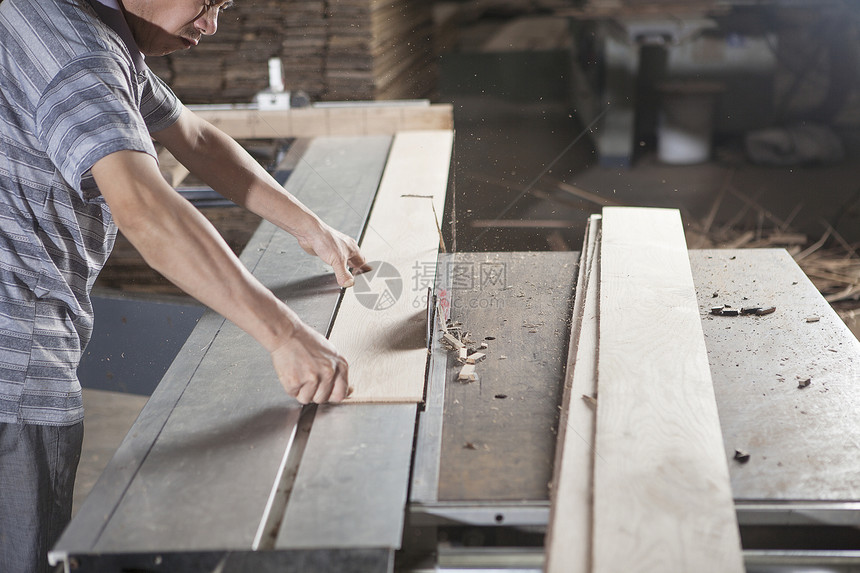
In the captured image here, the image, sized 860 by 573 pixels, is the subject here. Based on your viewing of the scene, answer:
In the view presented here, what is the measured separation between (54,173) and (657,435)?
1.18 meters

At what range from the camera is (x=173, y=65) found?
4.09 metres

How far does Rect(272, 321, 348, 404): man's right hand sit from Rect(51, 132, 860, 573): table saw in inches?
2.2

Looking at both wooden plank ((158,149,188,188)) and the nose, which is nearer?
the nose

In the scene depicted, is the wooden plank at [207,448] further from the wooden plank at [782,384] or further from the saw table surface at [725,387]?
the wooden plank at [782,384]

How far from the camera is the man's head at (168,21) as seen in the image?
1.43m

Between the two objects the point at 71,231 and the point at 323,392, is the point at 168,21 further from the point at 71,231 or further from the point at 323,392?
the point at 323,392

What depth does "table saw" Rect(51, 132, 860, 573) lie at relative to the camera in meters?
1.11

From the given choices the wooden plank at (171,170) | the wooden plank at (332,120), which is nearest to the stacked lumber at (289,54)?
the wooden plank at (332,120)

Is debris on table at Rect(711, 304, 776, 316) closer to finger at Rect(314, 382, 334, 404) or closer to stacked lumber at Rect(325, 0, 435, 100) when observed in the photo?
finger at Rect(314, 382, 334, 404)

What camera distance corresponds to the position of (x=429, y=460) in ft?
4.31

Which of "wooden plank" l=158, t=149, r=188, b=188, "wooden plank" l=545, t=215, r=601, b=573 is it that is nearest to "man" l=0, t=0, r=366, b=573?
"wooden plank" l=545, t=215, r=601, b=573

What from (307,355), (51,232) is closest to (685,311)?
(307,355)

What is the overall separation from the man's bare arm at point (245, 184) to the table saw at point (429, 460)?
16cm

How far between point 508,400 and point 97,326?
160 centimetres
